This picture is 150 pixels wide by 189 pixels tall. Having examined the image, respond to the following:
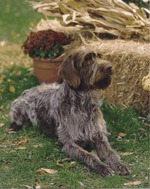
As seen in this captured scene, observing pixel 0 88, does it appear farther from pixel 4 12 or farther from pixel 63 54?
pixel 4 12

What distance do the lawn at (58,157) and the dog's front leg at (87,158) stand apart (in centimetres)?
6

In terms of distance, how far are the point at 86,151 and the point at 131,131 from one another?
4.13 ft

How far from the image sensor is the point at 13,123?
759cm

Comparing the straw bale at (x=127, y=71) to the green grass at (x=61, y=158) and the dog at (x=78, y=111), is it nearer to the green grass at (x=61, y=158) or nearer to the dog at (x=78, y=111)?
the green grass at (x=61, y=158)

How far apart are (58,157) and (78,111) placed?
0.59m

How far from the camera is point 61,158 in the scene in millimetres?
6520

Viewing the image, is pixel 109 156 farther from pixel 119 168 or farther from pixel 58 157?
pixel 58 157

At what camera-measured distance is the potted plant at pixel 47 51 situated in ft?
29.5

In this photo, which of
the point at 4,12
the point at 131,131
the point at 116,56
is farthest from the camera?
the point at 4,12

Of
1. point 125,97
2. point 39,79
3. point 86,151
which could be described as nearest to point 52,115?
point 86,151

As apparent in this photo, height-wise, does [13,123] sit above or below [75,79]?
below

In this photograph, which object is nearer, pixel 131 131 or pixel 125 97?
pixel 131 131

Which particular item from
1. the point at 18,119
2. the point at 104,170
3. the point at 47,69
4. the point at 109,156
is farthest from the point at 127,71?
the point at 104,170

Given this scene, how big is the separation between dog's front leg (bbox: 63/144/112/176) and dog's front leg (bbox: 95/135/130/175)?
132mm
